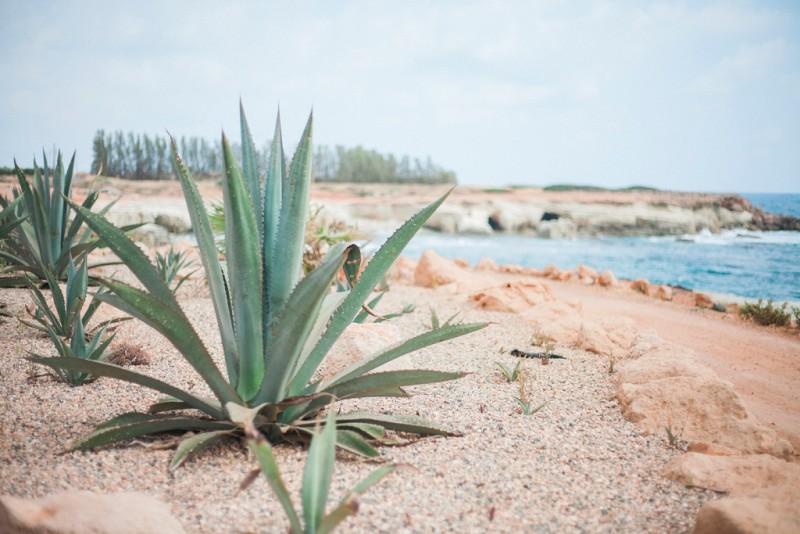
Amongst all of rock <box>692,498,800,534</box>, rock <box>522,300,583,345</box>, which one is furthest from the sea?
rock <box>692,498,800,534</box>

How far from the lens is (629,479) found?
208 centimetres

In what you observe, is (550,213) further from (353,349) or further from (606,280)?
(353,349)

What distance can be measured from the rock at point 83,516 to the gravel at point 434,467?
0.50 feet

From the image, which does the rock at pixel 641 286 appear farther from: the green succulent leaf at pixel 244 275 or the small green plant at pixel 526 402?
the green succulent leaf at pixel 244 275

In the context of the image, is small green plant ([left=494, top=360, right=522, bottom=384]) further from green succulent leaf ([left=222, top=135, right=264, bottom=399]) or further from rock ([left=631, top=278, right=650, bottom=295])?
rock ([left=631, top=278, right=650, bottom=295])

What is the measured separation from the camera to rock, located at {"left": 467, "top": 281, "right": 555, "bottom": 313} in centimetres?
611

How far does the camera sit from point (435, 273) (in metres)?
8.05

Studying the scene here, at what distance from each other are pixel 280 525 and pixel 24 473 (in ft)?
3.15

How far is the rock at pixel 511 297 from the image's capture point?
20.0 feet

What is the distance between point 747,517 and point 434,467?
3.24ft

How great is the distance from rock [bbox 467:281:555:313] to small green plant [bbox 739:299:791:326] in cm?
300

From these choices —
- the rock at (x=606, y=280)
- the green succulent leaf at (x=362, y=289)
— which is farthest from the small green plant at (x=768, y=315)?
the green succulent leaf at (x=362, y=289)

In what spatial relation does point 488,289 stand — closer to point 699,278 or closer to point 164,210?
point 699,278

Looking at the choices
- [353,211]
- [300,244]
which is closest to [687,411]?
[300,244]
